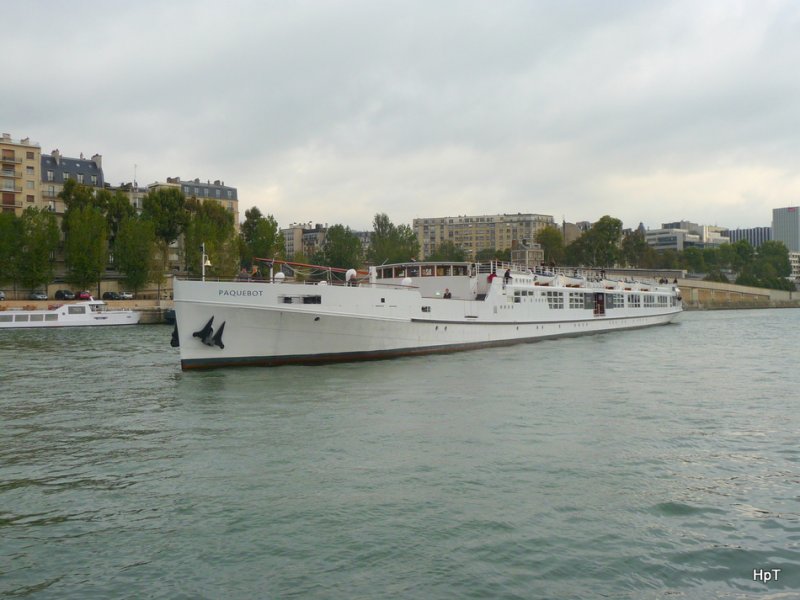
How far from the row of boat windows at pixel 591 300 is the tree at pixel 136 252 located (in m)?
46.7

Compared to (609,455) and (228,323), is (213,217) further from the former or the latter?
(609,455)

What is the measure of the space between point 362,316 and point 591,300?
2278 cm

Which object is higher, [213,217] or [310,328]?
[213,217]

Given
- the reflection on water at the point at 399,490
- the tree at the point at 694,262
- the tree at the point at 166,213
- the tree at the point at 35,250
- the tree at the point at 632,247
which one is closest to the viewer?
the reflection on water at the point at 399,490

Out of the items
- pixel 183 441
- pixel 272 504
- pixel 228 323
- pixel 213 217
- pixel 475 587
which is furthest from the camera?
pixel 213 217

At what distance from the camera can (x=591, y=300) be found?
143 feet

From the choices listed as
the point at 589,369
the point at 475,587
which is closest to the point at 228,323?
the point at 589,369

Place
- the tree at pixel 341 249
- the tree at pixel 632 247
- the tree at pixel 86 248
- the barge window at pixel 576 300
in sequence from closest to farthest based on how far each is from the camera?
1. the barge window at pixel 576 300
2. the tree at pixel 86 248
3. the tree at pixel 341 249
4. the tree at pixel 632 247

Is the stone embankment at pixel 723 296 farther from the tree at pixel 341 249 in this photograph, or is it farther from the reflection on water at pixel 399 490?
the reflection on water at pixel 399 490

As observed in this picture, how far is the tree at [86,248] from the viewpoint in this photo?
218 ft

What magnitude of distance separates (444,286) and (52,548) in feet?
84.0

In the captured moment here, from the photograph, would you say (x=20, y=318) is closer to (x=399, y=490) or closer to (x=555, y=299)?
(x=555, y=299)

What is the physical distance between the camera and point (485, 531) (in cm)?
820

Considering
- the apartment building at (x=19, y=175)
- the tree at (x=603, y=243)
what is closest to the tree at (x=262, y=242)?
the apartment building at (x=19, y=175)
